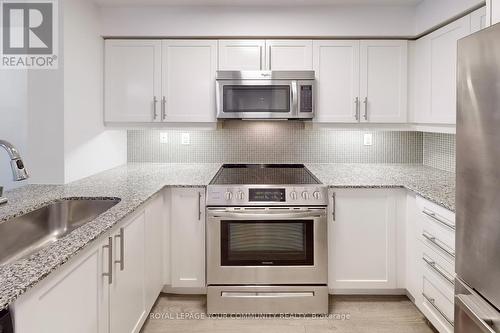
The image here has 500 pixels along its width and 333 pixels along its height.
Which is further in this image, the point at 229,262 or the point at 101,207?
the point at 229,262

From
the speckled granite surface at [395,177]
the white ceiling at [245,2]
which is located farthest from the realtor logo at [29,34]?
the speckled granite surface at [395,177]

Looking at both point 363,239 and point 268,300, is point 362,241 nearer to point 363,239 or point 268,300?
point 363,239

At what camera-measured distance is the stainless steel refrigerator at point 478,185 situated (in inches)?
51.4

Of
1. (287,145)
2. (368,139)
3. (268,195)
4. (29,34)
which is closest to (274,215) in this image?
(268,195)

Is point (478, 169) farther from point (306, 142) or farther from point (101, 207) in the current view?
point (306, 142)

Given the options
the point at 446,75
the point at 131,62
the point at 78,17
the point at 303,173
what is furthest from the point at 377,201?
the point at 78,17

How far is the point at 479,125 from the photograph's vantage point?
55.1 inches

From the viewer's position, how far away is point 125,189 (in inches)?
92.6

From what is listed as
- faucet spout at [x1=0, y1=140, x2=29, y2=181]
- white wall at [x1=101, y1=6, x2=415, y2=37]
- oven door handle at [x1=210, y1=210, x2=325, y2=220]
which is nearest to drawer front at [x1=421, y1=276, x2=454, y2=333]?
oven door handle at [x1=210, y1=210, x2=325, y2=220]

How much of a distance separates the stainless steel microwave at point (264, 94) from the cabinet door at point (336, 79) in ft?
0.46

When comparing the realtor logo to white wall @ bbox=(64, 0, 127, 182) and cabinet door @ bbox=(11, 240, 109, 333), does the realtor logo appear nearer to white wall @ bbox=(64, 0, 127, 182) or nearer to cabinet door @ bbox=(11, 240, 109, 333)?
white wall @ bbox=(64, 0, 127, 182)

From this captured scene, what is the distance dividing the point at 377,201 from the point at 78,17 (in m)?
2.43

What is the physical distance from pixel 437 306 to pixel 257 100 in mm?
1843

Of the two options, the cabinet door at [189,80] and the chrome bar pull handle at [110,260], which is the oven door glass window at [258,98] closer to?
the cabinet door at [189,80]
